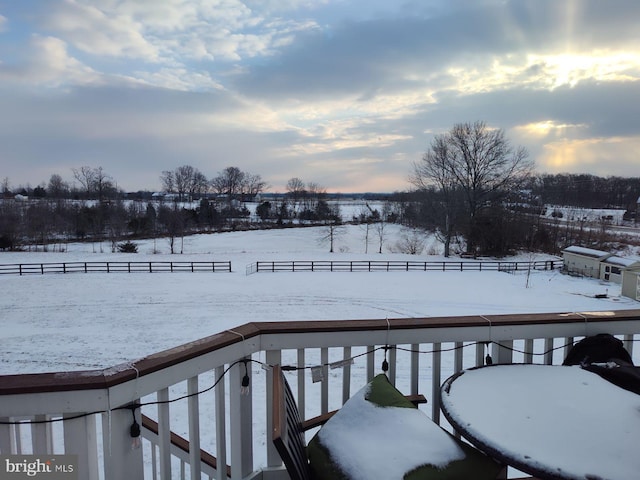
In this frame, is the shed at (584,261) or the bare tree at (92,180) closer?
the shed at (584,261)

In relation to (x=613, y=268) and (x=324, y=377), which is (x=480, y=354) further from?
(x=613, y=268)

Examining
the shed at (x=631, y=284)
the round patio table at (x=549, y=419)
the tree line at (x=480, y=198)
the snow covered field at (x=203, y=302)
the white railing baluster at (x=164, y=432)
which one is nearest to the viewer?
the round patio table at (x=549, y=419)

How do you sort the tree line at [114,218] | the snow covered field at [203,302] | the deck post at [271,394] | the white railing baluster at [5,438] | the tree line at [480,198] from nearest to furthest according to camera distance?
the white railing baluster at [5,438] < the deck post at [271,394] < the snow covered field at [203,302] < the tree line at [480,198] < the tree line at [114,218]

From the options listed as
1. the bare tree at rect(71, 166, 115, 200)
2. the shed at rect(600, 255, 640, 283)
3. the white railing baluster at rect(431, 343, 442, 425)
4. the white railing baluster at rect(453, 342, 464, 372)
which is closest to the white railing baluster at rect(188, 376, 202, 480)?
the white railing baluster at rect(431, 343, 442, 425)

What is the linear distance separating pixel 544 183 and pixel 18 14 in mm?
56402

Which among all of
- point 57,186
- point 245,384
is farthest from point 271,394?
point 57,186

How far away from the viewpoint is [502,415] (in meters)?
1.50

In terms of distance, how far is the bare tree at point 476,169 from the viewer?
2944 centimetres

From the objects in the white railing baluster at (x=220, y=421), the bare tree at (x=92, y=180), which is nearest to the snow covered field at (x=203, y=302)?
the white railing baluster at (x=220, y=421)

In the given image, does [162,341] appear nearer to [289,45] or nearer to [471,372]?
[289,45]

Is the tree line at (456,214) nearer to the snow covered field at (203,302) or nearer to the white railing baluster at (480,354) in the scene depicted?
the snow covered field at (203,302)

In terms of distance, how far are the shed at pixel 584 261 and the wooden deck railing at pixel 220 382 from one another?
73.3ft

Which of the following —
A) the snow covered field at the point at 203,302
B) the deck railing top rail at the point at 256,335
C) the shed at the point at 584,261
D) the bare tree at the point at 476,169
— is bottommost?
the snow covered field at the point at 203,302
